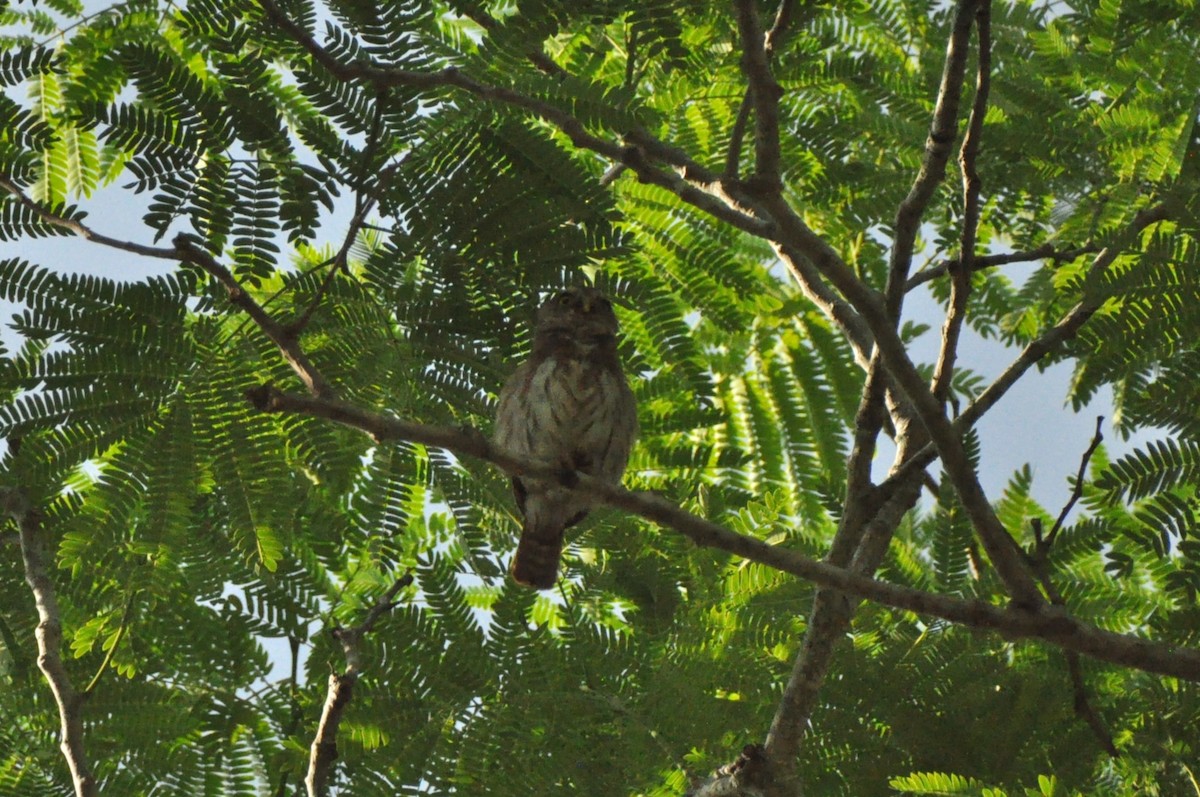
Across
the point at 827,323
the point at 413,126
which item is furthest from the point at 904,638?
the point at 413,126

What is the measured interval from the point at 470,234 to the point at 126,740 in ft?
8.06

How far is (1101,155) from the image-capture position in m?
5.85

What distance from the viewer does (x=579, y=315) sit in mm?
5359

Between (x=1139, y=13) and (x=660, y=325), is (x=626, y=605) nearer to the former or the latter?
→ (x=660, y=325)

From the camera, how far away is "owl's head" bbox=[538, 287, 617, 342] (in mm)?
5031

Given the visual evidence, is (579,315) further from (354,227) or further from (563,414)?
(354,227)

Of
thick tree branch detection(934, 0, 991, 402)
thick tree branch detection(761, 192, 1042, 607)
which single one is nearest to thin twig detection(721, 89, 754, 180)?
thick tree branch detection(761, 192, 1042, 607)

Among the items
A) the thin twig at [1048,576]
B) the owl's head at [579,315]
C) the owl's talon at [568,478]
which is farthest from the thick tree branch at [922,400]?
the owl's head at [579,315]

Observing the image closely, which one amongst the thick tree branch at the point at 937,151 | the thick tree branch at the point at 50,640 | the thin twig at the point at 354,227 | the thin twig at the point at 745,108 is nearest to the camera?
the thin twig at the point at 354,227

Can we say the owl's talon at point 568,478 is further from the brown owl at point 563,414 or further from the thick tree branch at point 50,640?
the thick tree branch at point 50,640

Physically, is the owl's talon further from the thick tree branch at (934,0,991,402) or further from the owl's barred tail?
the owl's barred tail

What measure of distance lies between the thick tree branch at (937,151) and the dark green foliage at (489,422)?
2.13 feet

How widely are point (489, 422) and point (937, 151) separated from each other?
213 centimetres

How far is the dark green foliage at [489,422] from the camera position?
14.1 feet
